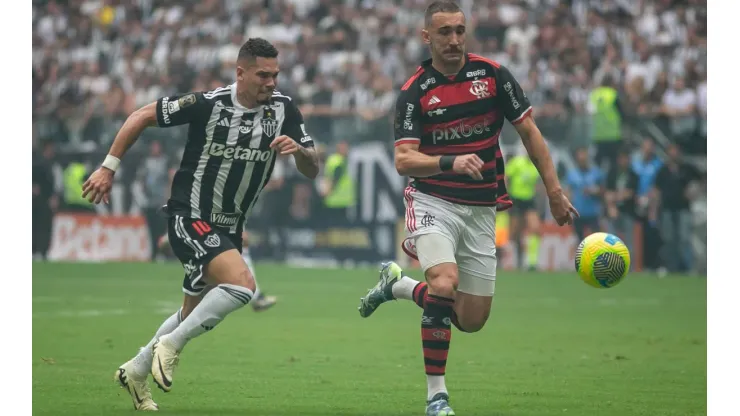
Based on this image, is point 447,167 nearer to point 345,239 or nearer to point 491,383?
point 491,383

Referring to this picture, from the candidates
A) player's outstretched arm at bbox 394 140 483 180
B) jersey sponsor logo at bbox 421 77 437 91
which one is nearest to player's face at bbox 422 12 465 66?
jersey sponsor logo at bbox 421 77 437 91

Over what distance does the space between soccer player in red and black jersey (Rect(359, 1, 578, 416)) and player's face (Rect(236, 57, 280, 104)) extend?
899 millimetres

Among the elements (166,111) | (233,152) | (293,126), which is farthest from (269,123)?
(166,111)

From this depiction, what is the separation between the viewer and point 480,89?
A: 26.4ft

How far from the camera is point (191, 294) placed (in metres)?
→ 8.43

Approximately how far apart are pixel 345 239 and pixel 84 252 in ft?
17.3

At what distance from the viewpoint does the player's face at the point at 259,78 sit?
8.20m

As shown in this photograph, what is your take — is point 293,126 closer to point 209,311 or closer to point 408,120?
point 408,120

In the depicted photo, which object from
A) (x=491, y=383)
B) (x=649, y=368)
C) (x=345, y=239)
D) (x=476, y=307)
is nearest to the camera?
(x=476, y=307)

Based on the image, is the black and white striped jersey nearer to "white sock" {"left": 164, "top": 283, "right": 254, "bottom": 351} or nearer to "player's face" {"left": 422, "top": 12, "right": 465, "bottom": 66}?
"white sock" {"left": 164, "top": 283, "right": 254, "bottom": 351}

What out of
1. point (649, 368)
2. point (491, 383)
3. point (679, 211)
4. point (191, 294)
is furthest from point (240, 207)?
point (679, 211)

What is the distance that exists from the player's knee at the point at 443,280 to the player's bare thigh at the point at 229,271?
1176 mm

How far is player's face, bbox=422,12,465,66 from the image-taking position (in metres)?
7.90

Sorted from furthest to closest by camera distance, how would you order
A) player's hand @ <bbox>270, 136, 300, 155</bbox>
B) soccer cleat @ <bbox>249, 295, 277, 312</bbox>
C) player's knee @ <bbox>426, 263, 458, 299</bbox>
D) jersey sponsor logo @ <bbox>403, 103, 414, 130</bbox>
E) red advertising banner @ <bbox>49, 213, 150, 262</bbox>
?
1. red advertising banner @ <bbox>49, 213, 150, 262</bbox>
2. soccer cleat @ <bbox>249, 295, 277, 312</bbox>
3. jersey sponsor logo @ <bbox>403, 103, 414, 130</bbox>
4. player's hand @ <bbox>270, 136, 300, 155</bbox>
5. player's knee @ <bbox>426, 263, 458, 299</bbox>
